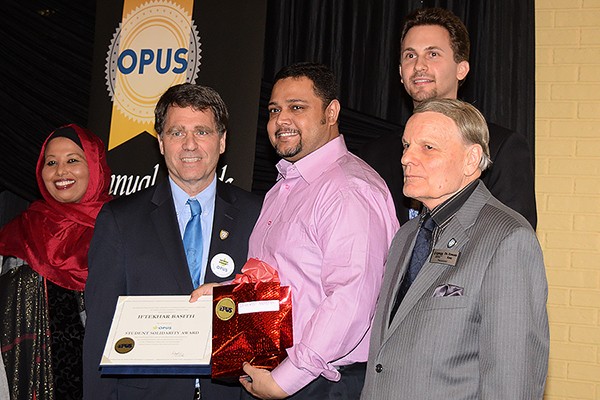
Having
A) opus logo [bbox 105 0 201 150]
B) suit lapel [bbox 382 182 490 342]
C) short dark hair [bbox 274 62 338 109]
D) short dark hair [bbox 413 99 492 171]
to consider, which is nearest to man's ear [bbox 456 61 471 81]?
short dark hair [bbox 274 62 338 109]

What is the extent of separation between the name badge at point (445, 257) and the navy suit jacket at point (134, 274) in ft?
3.22

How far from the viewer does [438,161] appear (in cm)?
244

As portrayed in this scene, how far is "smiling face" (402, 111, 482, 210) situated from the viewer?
2.44 meters

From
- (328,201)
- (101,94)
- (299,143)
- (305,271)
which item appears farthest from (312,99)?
(101,94)

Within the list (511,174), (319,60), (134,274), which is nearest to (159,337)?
(134,274)

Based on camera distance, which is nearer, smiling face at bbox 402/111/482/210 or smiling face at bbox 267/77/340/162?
smiling face at bbox 402/111/482/210

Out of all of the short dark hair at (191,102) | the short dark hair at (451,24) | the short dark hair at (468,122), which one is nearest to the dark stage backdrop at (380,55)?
the short dark hair at (451,24)

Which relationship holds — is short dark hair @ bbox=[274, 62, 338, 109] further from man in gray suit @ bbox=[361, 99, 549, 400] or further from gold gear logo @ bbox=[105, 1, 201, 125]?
gold gear logo @ bbox=[105, 1, 201, 125]

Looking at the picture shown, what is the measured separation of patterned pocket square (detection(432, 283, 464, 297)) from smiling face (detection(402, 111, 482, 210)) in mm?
306

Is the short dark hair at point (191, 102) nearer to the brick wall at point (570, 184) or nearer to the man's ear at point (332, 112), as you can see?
the man's ear at point (332, 112)

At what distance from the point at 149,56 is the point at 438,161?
3.40 metres

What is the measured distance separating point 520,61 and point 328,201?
2.28 metres

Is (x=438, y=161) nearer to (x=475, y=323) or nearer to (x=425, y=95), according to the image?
(x=475, y=323)

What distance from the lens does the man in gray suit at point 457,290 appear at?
218cm
